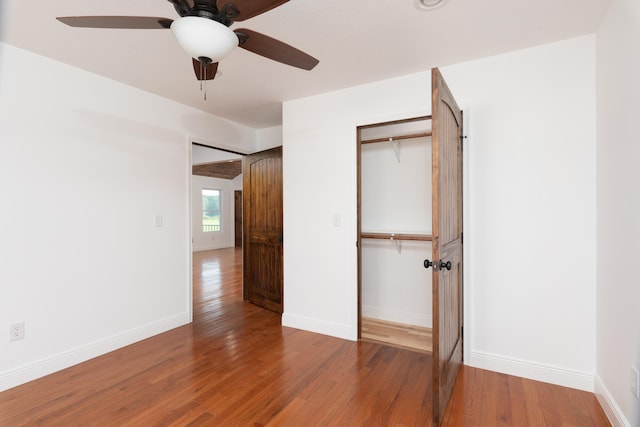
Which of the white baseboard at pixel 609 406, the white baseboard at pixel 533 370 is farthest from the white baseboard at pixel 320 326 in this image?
the white baseboard at pixel 609 406

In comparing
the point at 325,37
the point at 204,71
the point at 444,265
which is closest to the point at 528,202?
the point at 444,265

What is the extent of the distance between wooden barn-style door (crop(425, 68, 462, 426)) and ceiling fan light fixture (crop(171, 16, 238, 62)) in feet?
3.73

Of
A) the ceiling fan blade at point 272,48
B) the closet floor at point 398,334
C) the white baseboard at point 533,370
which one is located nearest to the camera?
the ceiling fan blade at point 272,48

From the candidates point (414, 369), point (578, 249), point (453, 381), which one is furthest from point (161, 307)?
point (578, 249)

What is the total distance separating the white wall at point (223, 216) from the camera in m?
9.80

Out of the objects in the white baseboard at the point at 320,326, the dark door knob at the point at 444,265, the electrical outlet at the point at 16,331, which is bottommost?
the white baseboard at the point at 320,326

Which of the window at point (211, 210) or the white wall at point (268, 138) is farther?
the window at point (211, 210)

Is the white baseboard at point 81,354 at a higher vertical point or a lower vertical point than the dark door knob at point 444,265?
lower

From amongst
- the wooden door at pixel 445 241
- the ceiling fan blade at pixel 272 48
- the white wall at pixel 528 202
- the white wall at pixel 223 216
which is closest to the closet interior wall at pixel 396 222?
the white wall at pixel 528 202

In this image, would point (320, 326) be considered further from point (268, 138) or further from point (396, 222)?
point (268, 138)

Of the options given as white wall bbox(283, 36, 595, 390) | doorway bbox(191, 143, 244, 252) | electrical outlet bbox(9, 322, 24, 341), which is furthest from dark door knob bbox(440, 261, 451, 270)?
doorway bbox(191, 143, 244, 252)

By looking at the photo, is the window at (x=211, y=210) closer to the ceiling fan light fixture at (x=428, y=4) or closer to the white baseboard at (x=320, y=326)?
the white baseboard at (x=320, y=326)

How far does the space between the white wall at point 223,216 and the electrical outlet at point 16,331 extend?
748 centimetres

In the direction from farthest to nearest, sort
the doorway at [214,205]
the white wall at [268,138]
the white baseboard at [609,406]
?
the doorway at [214,205], the white wall at [268,138], the white baseboard at [609,406]
